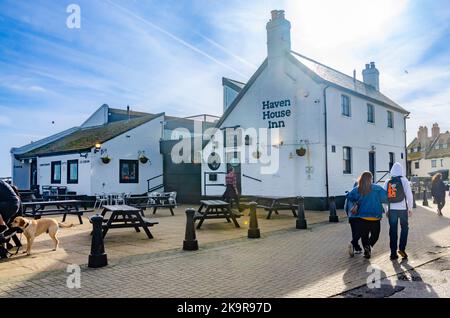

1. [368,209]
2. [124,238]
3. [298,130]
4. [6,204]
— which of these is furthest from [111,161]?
[368,209]

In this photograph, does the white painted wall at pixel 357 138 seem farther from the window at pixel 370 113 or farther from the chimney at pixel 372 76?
the chimney at pixel 372 76

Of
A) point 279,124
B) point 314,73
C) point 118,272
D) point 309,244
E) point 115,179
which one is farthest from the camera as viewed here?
point 115,179

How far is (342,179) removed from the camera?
18.3 meters

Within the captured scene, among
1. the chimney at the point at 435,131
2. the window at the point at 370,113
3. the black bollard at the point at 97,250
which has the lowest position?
the black bollard at the point at 97,250

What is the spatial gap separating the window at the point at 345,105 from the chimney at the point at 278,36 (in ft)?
12.4

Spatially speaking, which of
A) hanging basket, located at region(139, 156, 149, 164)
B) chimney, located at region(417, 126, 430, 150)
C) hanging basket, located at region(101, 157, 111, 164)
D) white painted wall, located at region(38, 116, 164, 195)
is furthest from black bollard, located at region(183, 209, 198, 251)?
chimney, located at region(417, 126, 430, 150)

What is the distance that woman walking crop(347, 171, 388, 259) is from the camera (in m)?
7.09

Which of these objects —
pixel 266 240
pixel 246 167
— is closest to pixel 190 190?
pixel 246 167

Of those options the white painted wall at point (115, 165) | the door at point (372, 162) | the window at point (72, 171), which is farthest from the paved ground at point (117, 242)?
the window at point (72, 171)

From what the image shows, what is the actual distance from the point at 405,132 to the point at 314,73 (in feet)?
38.2

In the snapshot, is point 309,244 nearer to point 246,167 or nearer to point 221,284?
point 221,284

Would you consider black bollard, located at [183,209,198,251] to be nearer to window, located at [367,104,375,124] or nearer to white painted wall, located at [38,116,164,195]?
white painted wall, located at [38,116,164,195]

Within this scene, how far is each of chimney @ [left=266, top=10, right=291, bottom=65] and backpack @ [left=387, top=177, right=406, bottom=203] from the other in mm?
12879

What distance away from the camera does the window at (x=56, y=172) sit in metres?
23.1
